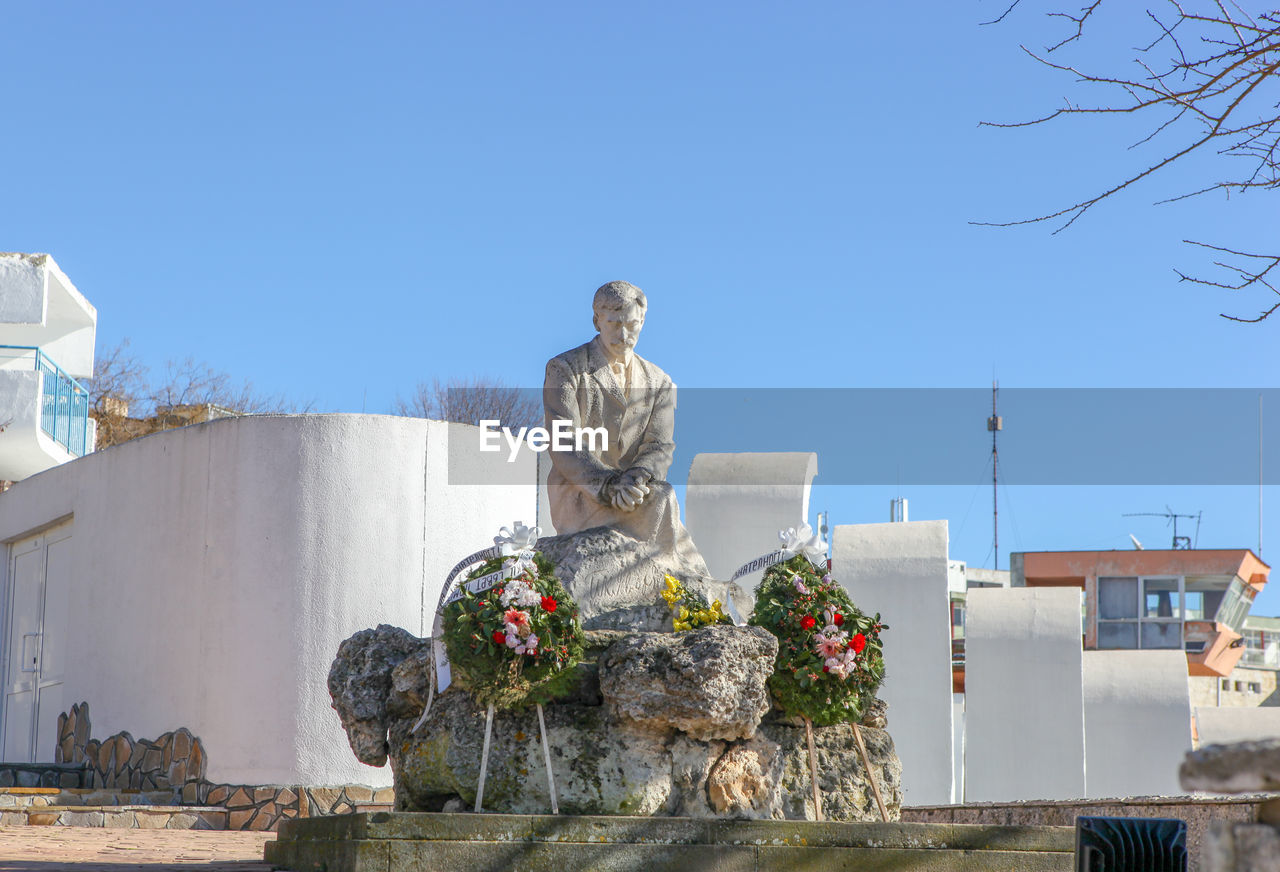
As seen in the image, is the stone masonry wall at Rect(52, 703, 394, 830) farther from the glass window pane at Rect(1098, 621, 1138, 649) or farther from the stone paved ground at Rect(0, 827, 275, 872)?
the glass window pane at Rect(1098, 621, 1138, 649)

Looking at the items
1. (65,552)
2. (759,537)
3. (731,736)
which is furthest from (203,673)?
(731,736)

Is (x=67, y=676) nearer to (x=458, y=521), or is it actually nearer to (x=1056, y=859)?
(x=458, y=521)

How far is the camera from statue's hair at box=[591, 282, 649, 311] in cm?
723

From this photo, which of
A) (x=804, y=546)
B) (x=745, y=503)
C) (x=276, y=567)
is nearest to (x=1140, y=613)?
(x=745, y=503)

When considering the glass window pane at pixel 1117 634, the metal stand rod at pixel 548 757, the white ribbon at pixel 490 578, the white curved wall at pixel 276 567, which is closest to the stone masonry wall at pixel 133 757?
the white curved wall at pixel 276 567

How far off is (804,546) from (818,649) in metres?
0.71

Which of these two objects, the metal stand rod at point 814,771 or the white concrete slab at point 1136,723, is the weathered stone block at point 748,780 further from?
the white concrete slab at point 1136,723

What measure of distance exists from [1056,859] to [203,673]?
7839 mm

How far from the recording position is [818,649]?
6168mm

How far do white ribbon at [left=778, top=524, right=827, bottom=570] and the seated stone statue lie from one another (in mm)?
480

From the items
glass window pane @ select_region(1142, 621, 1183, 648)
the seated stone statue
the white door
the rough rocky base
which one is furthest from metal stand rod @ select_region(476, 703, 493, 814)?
glass window pane @ select_region(1142, 621, 1183, 648)

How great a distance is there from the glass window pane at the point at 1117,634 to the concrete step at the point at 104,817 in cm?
2098

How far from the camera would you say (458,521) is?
12.2 m

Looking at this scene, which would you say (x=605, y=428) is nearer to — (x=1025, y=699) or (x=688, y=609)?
(x=688, y=609)
